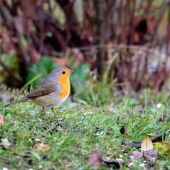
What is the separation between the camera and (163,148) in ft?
17.1

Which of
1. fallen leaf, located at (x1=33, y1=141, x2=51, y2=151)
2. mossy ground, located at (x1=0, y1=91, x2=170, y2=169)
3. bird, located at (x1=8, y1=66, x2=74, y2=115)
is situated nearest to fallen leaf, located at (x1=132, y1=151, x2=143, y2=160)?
mossy ground, located at (x1=0, y1=91, x2=170, y2=169)

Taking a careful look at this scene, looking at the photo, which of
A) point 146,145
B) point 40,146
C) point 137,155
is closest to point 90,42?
point 146,145

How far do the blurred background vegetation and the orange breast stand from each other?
2.52 m

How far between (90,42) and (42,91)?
3.38 meters

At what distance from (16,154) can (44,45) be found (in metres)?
4.83

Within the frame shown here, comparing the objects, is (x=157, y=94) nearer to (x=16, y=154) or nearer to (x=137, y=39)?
(x=137, y=39)

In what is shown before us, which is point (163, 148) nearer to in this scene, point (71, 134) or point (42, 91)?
point (71, 134)

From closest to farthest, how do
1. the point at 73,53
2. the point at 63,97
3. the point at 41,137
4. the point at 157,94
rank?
the point at 41,137 → the point at 63,97 → the point at 157,94 → the point at 73,53

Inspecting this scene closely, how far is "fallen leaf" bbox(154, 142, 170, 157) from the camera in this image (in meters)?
5.19

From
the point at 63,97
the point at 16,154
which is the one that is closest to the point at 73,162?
the point at 16,154

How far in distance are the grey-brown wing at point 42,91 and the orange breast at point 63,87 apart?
Answer: 0.08m

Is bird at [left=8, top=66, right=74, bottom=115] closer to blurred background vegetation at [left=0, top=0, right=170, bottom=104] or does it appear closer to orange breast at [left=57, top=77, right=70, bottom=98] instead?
orange breast at [left=57, top=77, right=70, bottom=98]

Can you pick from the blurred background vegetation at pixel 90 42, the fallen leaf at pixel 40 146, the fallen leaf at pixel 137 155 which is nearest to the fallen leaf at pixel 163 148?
the fallen leaf at pixel 137 155

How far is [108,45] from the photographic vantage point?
9.19m
